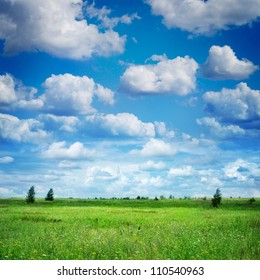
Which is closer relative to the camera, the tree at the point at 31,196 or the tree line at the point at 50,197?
the tree line at the point at 50,197

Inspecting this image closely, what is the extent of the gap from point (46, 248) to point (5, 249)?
1371 mm

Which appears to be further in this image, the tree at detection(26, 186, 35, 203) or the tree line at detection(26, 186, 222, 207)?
the tree at detection(26, 186, 35, 203)

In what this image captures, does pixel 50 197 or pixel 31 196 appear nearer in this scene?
pixel 31 196

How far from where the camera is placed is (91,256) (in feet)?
39.5
